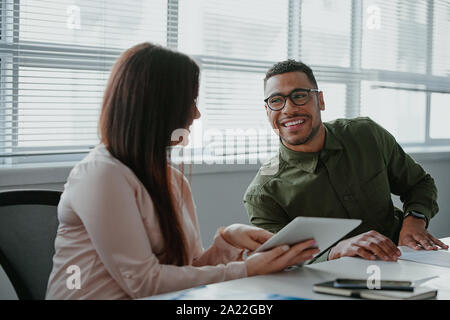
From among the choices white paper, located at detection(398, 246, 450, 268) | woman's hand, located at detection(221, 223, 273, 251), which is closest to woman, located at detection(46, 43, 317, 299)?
woman's hand, located at detection(221, 223, 273, 251)

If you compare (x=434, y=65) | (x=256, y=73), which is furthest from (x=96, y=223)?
(x=434, y=65)

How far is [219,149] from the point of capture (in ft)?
8.71

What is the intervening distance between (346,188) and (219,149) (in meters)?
0.93

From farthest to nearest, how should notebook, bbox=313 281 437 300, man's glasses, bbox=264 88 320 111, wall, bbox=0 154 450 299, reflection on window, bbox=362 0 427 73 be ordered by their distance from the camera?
reflection on window, bbox=362 0 427 73 → wall, bbox=0 154 450 299 → man's glasses, bbox=264 88 320 111 → notebook, bbox=313 281 437 300

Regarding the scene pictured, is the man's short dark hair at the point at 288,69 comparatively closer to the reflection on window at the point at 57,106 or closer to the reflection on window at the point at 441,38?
the reflection on window at the point at 57,106

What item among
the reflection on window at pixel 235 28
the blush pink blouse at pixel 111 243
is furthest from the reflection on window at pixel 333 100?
the blush pink blouse at pixel 111 243

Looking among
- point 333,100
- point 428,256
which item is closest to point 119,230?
point 428,256

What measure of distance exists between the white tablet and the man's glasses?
0.82m

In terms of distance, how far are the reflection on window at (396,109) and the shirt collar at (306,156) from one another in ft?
5.05

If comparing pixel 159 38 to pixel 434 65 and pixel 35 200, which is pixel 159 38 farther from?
pixel 434 65

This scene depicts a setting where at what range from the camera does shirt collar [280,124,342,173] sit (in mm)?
1876

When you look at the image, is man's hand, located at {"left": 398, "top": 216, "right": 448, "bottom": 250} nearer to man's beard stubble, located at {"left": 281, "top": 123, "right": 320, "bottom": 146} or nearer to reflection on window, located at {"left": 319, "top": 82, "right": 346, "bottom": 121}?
man's beard stubble, located at {"left": 281, "top": 123, "right": 320, "bottom": 146}

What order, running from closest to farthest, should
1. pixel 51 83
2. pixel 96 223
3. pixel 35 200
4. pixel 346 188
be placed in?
pixel 96 223 → pixel 35 200 → pixel 346 188 → pixel 51 83

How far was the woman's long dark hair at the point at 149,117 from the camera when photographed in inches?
46.1
